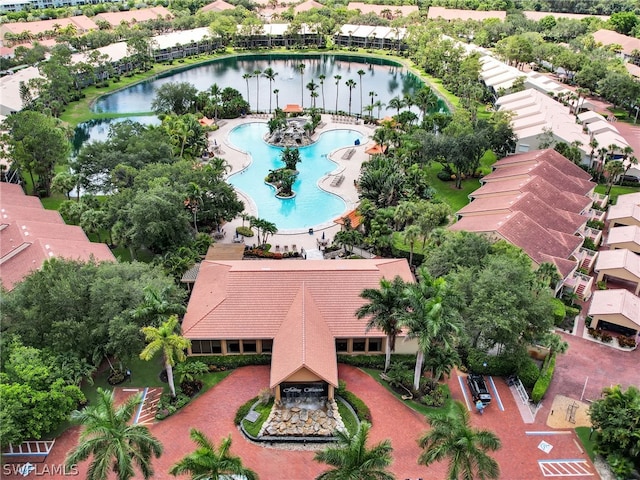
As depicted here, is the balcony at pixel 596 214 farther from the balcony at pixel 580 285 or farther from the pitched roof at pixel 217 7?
the pitched roof at pixel 217 7

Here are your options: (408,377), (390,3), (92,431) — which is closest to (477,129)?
(408,377)

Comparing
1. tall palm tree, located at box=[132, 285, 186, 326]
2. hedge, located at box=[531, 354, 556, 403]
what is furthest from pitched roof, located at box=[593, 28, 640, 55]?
tall palm tree, located at box=[132, 285, 186, 326]

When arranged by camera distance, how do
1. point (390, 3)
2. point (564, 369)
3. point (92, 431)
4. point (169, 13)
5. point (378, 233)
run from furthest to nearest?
1. point (390, 3)
2. point (169, 13)
3. point (378, 233)
4. point (564, 369)
5. point (92, 431)

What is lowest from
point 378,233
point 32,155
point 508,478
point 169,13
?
point 508,478

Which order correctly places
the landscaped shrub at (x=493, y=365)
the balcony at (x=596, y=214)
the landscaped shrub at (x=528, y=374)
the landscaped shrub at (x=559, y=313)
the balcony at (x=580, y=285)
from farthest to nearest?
1. the balcony at (x=596, y=214)
2. the balcony at (x=580, y=285)
3. the landscaped shrub at (x=559, y=313)
4. the landscaped shrub at (x=493, y=365)
5. the landscaped shrub at (x=528, y=374)

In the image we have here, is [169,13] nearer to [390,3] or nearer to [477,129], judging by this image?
[390,3]

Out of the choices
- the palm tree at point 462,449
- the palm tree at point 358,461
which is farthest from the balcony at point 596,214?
the palm tree at point 358,461

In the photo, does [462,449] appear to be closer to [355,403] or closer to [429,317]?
[429,317]

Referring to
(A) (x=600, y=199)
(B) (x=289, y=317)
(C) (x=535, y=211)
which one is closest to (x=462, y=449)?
(B) (x=289, y=317)
